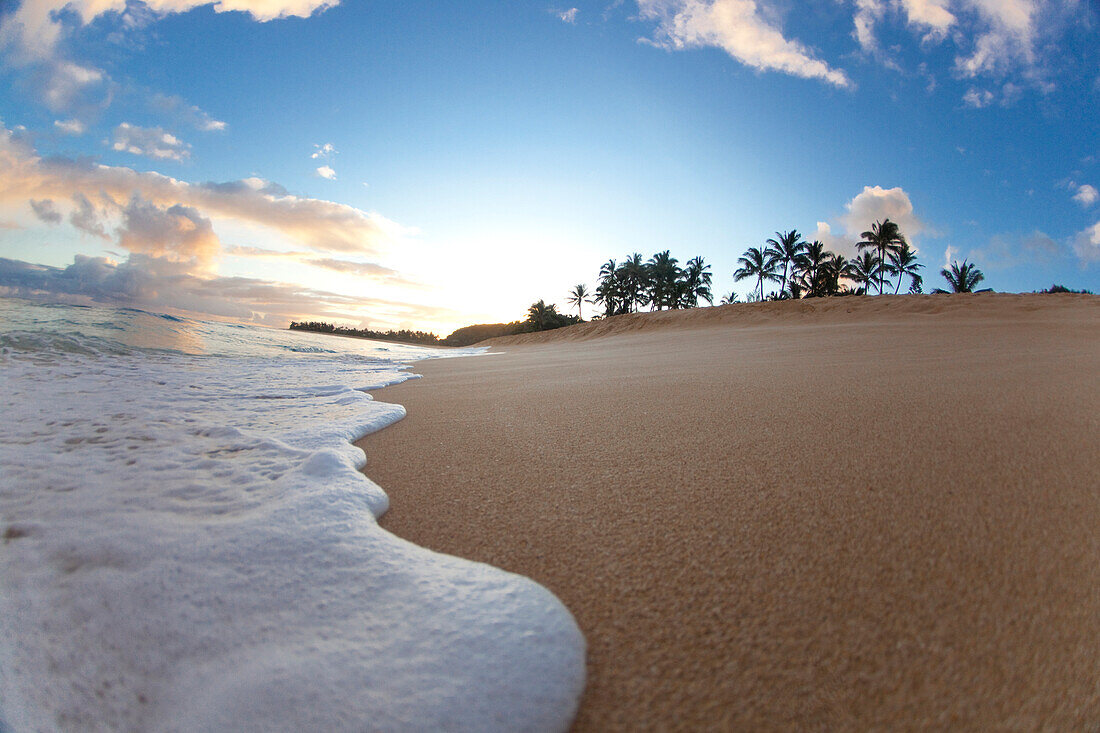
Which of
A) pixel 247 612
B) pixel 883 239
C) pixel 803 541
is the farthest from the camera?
pixel 883 239

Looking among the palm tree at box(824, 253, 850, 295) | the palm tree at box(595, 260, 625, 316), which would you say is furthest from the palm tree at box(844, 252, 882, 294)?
the palm tree at box(595, 260, 625, 316)

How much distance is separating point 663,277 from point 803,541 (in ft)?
119

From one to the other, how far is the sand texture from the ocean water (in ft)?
0.36

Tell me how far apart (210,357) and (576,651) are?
804cm

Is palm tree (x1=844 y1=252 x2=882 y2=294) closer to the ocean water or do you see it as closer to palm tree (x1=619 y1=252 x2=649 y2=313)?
palm tree (x1=619 y1=252 x2=649 y2=313)

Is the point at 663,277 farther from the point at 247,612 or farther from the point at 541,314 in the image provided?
the point at 247,612

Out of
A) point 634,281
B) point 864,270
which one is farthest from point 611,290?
point 864,270

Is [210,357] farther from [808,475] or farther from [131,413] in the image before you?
[808,475]

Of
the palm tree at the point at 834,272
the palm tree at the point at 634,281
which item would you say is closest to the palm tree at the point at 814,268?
the palm tree at the point at 834,272

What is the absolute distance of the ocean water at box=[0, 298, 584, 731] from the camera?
64cm

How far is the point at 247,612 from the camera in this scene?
0.83 meters

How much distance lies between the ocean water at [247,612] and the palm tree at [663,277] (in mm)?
35988

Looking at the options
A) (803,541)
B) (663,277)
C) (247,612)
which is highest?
(663,277)

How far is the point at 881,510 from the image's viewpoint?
3.50 ft
